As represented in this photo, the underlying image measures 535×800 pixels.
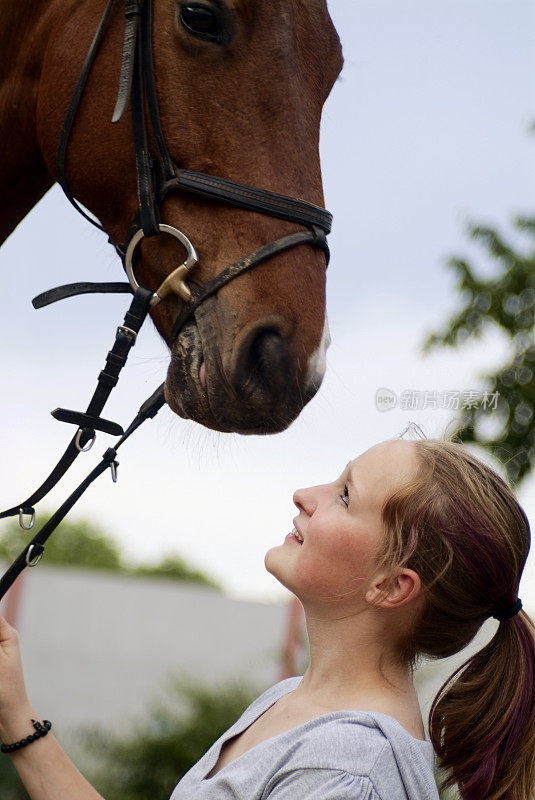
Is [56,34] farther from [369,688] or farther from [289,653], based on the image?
[289,653]

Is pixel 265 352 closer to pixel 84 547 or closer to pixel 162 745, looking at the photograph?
pixel 162 745

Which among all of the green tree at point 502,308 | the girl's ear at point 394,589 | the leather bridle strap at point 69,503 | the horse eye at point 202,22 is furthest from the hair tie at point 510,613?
the green tree at point 502,308

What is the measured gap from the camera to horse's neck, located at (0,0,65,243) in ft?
7.11

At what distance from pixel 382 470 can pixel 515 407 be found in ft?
20.0

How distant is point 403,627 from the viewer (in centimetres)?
151

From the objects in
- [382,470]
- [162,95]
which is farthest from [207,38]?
[382,470]

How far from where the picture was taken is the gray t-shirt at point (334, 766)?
3.99ft

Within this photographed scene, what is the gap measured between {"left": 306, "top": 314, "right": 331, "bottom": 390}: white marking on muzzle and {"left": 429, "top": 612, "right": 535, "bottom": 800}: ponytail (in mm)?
608

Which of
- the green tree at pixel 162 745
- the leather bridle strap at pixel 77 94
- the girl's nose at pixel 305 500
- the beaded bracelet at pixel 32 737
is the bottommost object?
the green tree at pixel 162 745

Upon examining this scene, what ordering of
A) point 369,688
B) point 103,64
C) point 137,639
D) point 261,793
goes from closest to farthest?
point 261,793
point 369,688
point 103,64
point 137,639

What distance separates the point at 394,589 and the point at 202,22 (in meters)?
1.31

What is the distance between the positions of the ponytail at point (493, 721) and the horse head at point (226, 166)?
62cm

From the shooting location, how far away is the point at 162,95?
74.6 inches

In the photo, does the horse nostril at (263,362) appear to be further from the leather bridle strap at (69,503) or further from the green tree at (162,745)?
the green tree at (162,745)
